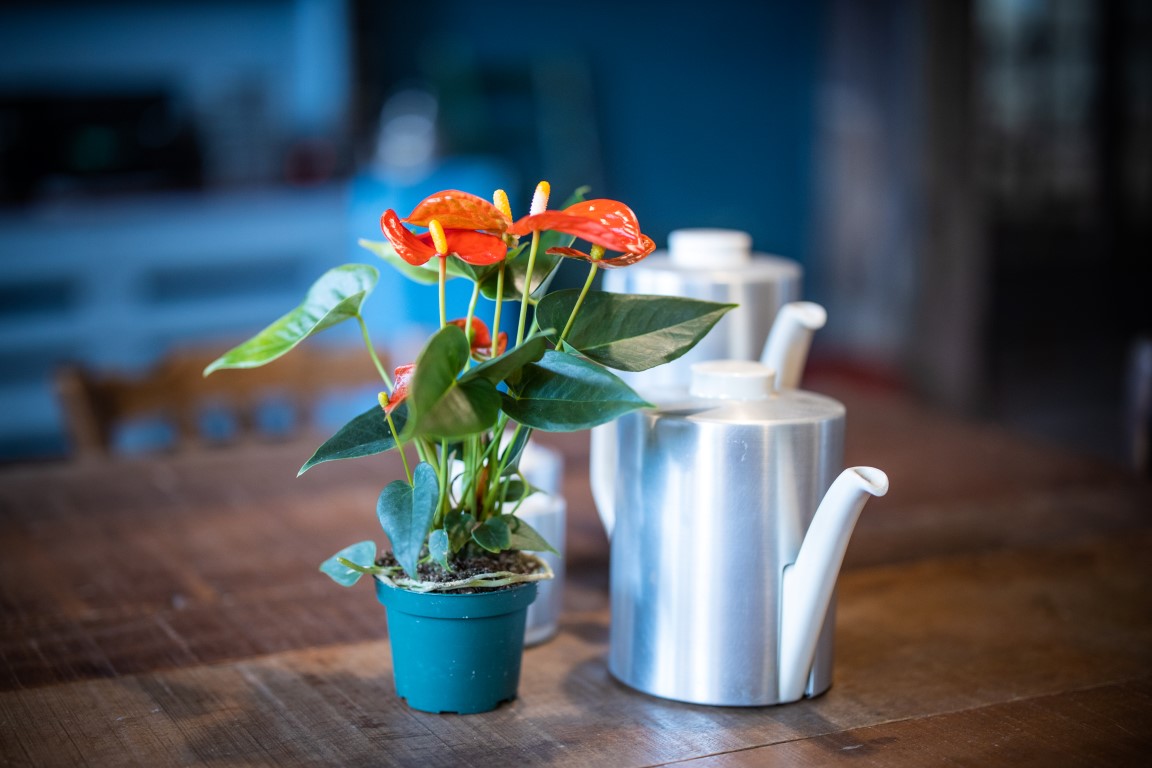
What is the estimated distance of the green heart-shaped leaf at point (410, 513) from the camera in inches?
27.8

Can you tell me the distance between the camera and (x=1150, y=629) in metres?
0.96

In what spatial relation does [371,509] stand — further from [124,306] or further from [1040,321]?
[1040,321]

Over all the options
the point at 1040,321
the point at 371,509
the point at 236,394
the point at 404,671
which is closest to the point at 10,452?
the point at 236,394

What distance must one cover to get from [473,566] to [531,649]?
0.54 feet

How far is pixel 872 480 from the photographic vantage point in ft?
2.41

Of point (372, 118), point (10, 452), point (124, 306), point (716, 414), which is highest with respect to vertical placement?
point (372, 118)

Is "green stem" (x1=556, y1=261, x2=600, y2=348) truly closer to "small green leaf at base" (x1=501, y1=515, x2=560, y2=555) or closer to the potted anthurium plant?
the potted anthurium plant

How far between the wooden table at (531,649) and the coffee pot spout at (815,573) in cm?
4

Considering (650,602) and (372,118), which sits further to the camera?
(372,118)

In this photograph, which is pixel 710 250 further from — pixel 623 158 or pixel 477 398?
pixel 623 158

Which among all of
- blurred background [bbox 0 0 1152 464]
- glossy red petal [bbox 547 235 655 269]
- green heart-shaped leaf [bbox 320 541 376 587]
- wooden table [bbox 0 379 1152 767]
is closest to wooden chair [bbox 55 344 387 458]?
wooden table [bbox 0 379 1152 767]

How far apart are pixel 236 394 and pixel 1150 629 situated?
3.84 ft

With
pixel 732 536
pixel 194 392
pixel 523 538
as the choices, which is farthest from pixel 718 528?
pixel 194 392

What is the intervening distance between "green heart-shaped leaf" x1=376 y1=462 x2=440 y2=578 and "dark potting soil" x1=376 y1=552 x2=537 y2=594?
39 mm
